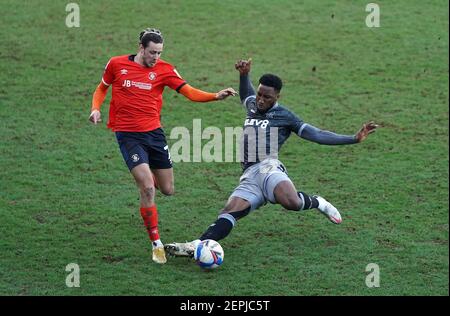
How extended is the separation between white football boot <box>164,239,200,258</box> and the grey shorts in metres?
0.95

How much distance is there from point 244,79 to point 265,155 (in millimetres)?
988

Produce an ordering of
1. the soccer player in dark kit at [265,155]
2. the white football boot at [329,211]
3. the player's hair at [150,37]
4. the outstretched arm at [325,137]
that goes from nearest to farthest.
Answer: the outstretched arm at [325,137] < the player's hair at [150,37] < the soccer player in dark kit at [265,155] < the white football boot at [329,211]

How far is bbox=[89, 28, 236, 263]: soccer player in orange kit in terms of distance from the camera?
10211 millimetres

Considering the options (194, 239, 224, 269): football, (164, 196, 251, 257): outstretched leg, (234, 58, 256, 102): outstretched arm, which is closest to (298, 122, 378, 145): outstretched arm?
(234, 58, 256, 102): outstretched arm

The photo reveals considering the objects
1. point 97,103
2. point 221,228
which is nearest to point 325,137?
point 221,228

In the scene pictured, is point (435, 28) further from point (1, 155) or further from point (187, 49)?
point (1, 155)

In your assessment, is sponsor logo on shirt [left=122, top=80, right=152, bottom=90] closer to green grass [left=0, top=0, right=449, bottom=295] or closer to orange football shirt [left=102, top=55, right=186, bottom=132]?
orange football shirt [left=102, top=55, right=186, bottom=132]

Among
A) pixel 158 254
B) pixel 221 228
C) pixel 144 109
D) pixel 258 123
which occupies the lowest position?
pixel 158 254

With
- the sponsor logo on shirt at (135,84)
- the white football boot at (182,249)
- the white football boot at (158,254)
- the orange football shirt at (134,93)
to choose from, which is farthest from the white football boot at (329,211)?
the sponsor logo on shirt at (135,84)

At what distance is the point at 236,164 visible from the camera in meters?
13.7

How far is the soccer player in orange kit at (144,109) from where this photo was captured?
402 inches

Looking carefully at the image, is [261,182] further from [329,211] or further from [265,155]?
[329,211]

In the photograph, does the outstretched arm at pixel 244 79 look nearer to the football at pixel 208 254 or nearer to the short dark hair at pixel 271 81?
the short dark hair at pixel 271 81

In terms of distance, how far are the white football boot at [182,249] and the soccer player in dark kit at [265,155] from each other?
0.24ft
